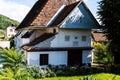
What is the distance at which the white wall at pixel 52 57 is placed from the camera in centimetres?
3690

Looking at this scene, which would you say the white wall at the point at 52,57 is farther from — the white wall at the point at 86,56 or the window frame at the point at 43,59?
the white wall at the point at 86,56

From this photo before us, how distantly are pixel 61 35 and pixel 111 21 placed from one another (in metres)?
6.99

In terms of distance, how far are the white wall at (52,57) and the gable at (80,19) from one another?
3.39m

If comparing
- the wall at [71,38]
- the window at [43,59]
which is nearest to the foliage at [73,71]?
the window at [43,59]

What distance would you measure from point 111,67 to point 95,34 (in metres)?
29.6

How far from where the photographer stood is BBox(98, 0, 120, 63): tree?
34562 mm

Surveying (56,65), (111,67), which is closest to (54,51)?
(56,65)

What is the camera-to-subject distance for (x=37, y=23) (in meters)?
40.3

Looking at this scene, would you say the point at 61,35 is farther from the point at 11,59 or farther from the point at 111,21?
the point at 11,59

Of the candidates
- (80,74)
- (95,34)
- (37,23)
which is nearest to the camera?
(80,74)

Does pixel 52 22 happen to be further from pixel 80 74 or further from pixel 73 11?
pixel 80 74

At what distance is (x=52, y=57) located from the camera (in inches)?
1507

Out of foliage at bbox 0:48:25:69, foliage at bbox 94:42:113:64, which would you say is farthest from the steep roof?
foliage at bbox 94:42:113:64

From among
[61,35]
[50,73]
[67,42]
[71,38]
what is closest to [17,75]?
[50,73]
